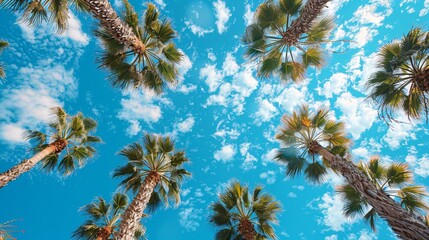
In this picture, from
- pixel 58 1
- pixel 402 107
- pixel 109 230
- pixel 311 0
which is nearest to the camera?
pixel 311 0

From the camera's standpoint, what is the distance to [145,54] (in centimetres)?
931

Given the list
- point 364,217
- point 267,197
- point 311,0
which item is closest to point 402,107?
point 364,217

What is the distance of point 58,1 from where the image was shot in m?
9.08

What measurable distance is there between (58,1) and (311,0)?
8.74 meters

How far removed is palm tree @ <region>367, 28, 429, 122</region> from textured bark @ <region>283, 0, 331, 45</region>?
3412 millimetres

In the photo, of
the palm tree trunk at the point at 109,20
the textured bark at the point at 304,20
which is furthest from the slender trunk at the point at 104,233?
the textured bark at the point at 304,20

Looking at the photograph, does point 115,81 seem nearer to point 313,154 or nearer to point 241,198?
point 241,198

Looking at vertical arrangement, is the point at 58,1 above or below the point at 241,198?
above

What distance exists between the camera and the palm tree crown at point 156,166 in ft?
34.8

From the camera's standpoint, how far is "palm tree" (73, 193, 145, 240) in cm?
1152

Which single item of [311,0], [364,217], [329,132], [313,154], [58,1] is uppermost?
[58,1]

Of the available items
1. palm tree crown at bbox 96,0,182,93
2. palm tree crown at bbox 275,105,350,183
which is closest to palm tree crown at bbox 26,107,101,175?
palm tree crown at bbox 96,0,182,93

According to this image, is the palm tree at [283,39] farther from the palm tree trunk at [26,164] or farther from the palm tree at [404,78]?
the palm tree trunk at [26,164]

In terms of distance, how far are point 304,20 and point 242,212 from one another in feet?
25.9
